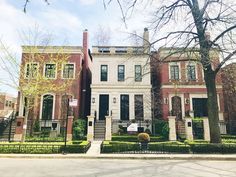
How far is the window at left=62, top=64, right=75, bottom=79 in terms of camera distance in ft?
82.3

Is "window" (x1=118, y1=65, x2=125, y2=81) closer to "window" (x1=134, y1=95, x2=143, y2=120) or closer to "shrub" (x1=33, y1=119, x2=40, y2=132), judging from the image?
"window" (x1=134, y1=95, x2=143, y2=120)

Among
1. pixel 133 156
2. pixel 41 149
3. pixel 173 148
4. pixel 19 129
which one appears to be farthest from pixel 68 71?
pixel 173 148

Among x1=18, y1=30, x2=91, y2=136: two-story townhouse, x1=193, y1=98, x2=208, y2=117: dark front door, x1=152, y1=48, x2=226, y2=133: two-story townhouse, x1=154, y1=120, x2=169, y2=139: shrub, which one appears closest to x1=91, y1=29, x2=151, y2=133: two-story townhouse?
x1=154, y1=120, x2=169, y2=139: shrub

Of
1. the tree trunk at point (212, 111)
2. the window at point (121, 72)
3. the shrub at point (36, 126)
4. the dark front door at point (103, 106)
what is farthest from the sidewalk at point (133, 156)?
the window at point (121, 72)

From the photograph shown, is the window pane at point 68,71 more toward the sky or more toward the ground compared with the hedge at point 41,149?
more toward the sky

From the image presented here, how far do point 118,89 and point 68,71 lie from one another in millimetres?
6122

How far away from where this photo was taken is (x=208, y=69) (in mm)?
15391

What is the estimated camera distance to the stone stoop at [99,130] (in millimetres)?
21739

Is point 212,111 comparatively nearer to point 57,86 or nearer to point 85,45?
point 57,86

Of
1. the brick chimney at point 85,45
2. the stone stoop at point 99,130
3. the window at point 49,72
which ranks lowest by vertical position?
the stone stoop at point 99,130

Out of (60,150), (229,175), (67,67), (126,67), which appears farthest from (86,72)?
(229,175)

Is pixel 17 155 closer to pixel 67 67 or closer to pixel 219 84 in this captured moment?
pixel 67 67

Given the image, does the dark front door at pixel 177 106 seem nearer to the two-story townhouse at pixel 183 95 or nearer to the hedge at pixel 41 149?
the two-story townhouse at pixel 183 95

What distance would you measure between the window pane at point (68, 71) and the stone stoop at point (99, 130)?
619cm
